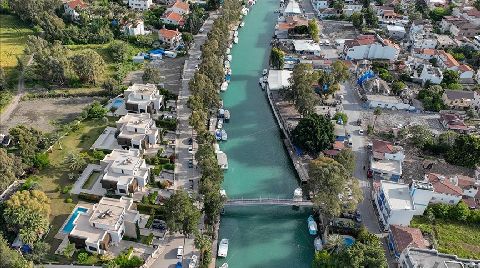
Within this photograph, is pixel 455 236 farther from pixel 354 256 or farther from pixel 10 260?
pixel 10 260

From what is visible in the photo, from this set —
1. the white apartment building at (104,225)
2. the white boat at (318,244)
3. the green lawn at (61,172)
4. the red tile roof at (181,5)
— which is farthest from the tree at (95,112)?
the red tile roof at (181,5)

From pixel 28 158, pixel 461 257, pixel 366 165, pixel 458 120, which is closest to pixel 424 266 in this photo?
pixel 461 257

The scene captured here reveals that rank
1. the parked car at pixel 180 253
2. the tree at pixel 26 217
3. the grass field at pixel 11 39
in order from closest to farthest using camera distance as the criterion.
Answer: the tree at pixel 26 217 → the parked car at pixel 180 253 → the grass field at pixel 11 39

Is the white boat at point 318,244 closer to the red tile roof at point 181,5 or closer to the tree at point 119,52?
the tree at point 119,52

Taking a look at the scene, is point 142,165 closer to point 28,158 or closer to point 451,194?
point 28,158

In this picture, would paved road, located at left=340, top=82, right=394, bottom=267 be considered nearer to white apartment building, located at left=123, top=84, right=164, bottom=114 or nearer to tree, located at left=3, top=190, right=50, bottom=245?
white apartment building, located at left=123, top=84, right=164, bottom=114

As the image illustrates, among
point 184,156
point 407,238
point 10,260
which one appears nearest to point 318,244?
point 407,238
